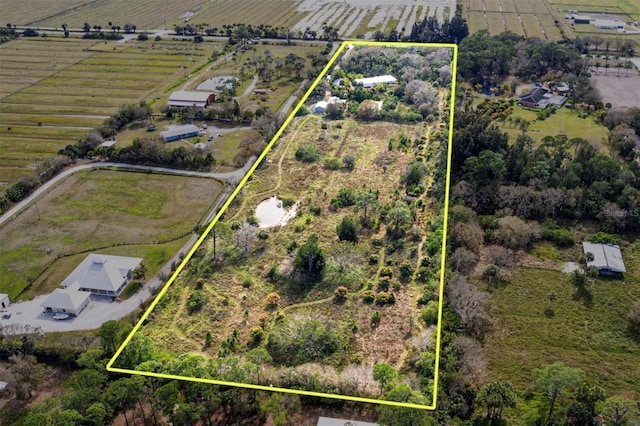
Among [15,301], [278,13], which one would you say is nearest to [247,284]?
[15,301]

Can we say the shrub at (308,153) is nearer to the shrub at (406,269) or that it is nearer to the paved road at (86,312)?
the shrub at (406,269)

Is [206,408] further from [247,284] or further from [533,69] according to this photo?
[533,69]

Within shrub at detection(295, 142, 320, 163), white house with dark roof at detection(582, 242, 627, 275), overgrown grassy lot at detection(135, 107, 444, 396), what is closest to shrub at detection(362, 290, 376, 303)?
overgrown grassy lot at detection(135, 107, 444, 396)

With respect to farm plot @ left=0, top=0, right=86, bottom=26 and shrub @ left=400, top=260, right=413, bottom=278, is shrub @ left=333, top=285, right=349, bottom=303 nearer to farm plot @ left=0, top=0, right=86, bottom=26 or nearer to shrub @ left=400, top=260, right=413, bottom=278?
shrub @ left=400, top=260, right=413, bottom=278

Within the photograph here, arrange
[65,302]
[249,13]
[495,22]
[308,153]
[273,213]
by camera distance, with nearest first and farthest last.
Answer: [273,213], [308,153], [65,302], [495,22], [249,13]

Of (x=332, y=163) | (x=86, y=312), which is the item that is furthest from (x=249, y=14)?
(x=332, y=163)

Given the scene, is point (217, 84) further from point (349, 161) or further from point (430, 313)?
point (430, 313)
